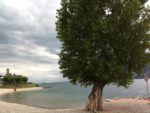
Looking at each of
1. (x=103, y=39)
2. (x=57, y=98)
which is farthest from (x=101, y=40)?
(x=57, y=98)

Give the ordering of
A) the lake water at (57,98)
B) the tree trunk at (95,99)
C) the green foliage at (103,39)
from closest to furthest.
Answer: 1. the green foliage at (103,39)
2. the tree trunk at (95,99)
3. the lake water at (57,98)

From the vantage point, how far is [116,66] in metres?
29.7

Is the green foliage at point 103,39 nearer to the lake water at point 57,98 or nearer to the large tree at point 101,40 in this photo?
the large tree at point 101,40

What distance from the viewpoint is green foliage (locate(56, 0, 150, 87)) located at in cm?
2989

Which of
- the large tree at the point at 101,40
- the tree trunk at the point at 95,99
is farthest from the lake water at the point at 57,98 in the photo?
the large tree at the point at 101,40

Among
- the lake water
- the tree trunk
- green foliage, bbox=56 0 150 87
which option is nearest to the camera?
green foliage, bbox=56 0 150 87

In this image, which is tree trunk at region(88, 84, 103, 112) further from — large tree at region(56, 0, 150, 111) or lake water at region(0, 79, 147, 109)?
lake water at region(0, 79, 147, 109)

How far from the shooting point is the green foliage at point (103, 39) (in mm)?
29891

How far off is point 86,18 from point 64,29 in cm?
241

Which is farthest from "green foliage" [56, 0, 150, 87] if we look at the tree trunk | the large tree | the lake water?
the lake water

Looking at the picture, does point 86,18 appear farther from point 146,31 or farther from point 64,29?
point 146,31

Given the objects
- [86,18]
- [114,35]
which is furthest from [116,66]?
[86,18]

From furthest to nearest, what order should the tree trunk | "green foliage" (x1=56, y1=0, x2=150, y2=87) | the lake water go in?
the lake water → the tree trunk → "green foliage" (x1=56, y1=0, x2=150, y2=87)

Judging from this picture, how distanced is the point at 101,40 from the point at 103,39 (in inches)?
8.0
